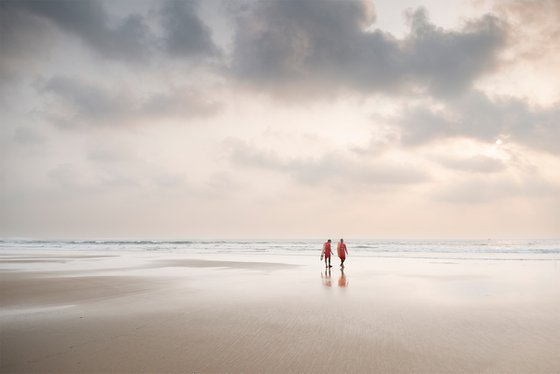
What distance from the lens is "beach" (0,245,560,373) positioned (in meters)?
4.67

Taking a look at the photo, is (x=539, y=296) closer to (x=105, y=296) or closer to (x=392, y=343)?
(x=392, y=343)

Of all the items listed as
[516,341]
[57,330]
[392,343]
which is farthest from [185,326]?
[516,341]

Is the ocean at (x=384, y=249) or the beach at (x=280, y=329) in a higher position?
the beach at (x=280, y=329)

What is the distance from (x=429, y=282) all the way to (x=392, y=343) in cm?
901

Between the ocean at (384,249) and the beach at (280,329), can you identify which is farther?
the ocean at (384,249)

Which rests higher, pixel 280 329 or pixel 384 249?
pixel 280 329

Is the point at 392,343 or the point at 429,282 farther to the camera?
the point at 429,282

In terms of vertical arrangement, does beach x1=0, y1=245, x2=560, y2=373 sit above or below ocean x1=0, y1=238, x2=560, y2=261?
above

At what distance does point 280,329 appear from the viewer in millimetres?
6344

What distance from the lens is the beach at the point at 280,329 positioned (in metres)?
4.67

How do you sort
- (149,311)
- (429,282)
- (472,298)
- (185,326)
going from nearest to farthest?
(185,326) < (149,311) < (472,298) < (429,282)

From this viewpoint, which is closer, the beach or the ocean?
the beach

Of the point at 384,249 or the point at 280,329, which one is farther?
the point at 384,249

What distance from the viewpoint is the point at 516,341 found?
18.8 feet
